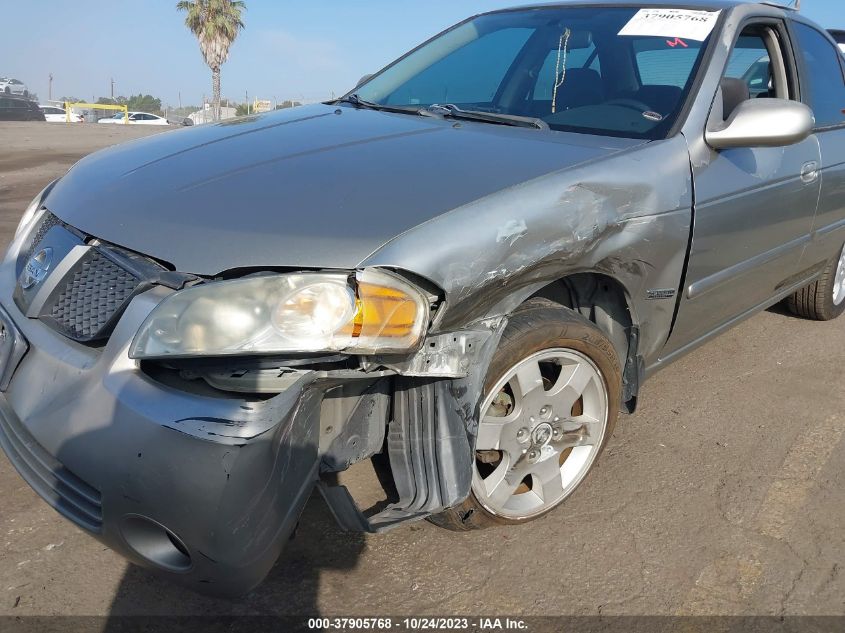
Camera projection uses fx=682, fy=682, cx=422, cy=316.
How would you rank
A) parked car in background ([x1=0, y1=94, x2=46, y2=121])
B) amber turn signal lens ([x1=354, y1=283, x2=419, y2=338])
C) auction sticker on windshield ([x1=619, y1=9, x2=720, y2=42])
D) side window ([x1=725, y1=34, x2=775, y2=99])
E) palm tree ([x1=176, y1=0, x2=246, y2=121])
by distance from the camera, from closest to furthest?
amber turn signal lens ([x1=354, y1=283, x2=419, y2=338]) < auction sticker on windshield ([x1=619, y1=9, x2=720, y2=42]) < side window ([x1=725, y1=34, x2=775, y2=99]) < parked car in background ([x1=0, y1=94, x2=46, y2=121]) < palm tree ([x1=176, y1=0, x2=246, y2=121])

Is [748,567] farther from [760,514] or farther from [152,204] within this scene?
[152,204]

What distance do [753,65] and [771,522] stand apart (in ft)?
6.74

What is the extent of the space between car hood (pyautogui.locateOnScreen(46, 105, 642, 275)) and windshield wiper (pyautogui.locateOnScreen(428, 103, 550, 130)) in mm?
85

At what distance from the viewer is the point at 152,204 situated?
186cm

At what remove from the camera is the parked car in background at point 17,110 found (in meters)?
23.3

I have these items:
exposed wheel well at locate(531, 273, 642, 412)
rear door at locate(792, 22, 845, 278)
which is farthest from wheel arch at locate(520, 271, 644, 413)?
rear door at locate(792, 22, 845, 278)

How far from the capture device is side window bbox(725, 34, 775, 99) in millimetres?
2851

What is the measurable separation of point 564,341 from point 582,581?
0.72 meters

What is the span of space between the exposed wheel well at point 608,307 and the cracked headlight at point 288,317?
0.75 meters

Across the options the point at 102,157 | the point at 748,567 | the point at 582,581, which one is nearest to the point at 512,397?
the point at 582,581

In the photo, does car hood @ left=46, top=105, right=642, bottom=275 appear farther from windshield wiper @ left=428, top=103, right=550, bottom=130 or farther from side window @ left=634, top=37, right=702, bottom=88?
side window @ left=634, top=37, right=702, bottom=88

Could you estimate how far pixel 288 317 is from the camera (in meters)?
1.55

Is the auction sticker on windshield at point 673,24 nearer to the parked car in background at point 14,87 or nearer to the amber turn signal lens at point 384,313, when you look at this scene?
the amber turn signal lens at point 384,313

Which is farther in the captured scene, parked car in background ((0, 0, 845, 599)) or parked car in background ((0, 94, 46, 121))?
parked car in background ((0, 94, 46, 121))
